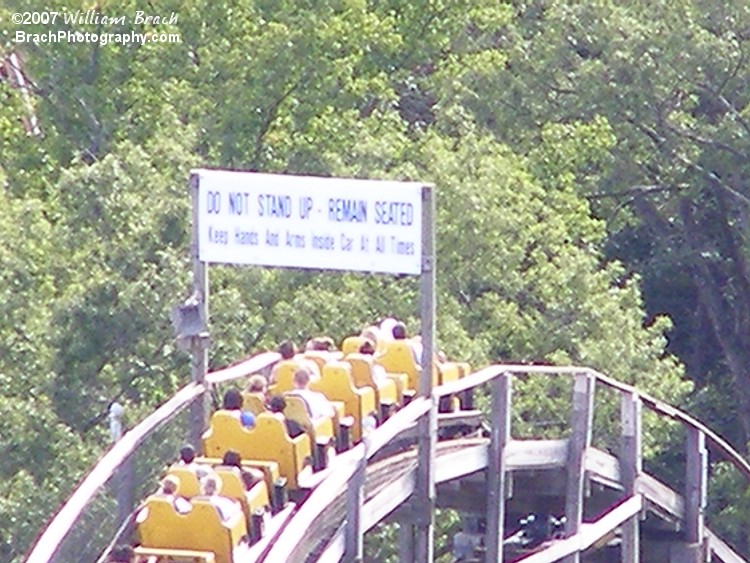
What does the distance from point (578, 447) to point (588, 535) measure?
1.88 feet

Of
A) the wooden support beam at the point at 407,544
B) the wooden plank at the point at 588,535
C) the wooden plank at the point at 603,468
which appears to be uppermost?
the wooden plank at the point at 603,468

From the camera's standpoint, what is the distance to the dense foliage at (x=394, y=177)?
59.1 ft

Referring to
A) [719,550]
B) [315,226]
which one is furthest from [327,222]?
[719,550]

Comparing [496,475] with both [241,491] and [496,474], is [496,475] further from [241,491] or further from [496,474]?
[241,491]

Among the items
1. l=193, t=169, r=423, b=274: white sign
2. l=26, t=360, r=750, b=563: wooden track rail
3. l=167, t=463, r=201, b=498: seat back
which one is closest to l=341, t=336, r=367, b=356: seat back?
l=26, t=360, r=750, b=563: wooden track rail

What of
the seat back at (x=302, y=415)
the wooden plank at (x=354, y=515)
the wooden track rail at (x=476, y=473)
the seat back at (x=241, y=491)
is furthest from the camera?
the seat back at (x=302, y=415)

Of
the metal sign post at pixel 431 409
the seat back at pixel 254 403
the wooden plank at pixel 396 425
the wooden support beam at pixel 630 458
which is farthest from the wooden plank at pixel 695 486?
the seat back at pixel 254 403

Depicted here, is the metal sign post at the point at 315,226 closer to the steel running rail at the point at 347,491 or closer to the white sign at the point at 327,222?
the white sign at the point at 327,222

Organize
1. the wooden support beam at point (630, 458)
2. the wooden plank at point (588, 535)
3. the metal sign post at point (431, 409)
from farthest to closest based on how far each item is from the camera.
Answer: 1. the wooden support beam at point (630, 458)
2. the wooden plank at point (588, 535)
3. the metal sign post at point (431, 409)

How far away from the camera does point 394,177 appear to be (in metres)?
19.0

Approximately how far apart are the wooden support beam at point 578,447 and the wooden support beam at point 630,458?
0.32 m

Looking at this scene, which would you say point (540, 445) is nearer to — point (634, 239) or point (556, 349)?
point (556, 349)

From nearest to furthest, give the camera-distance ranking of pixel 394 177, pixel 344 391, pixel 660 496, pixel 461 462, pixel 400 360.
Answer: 1. pixel 344 391
2. pixel 461 462
3. pixel 400 360
4. pixel 660 496
5. pixel 394 177

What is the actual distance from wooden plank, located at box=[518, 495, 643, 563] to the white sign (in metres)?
2.97
